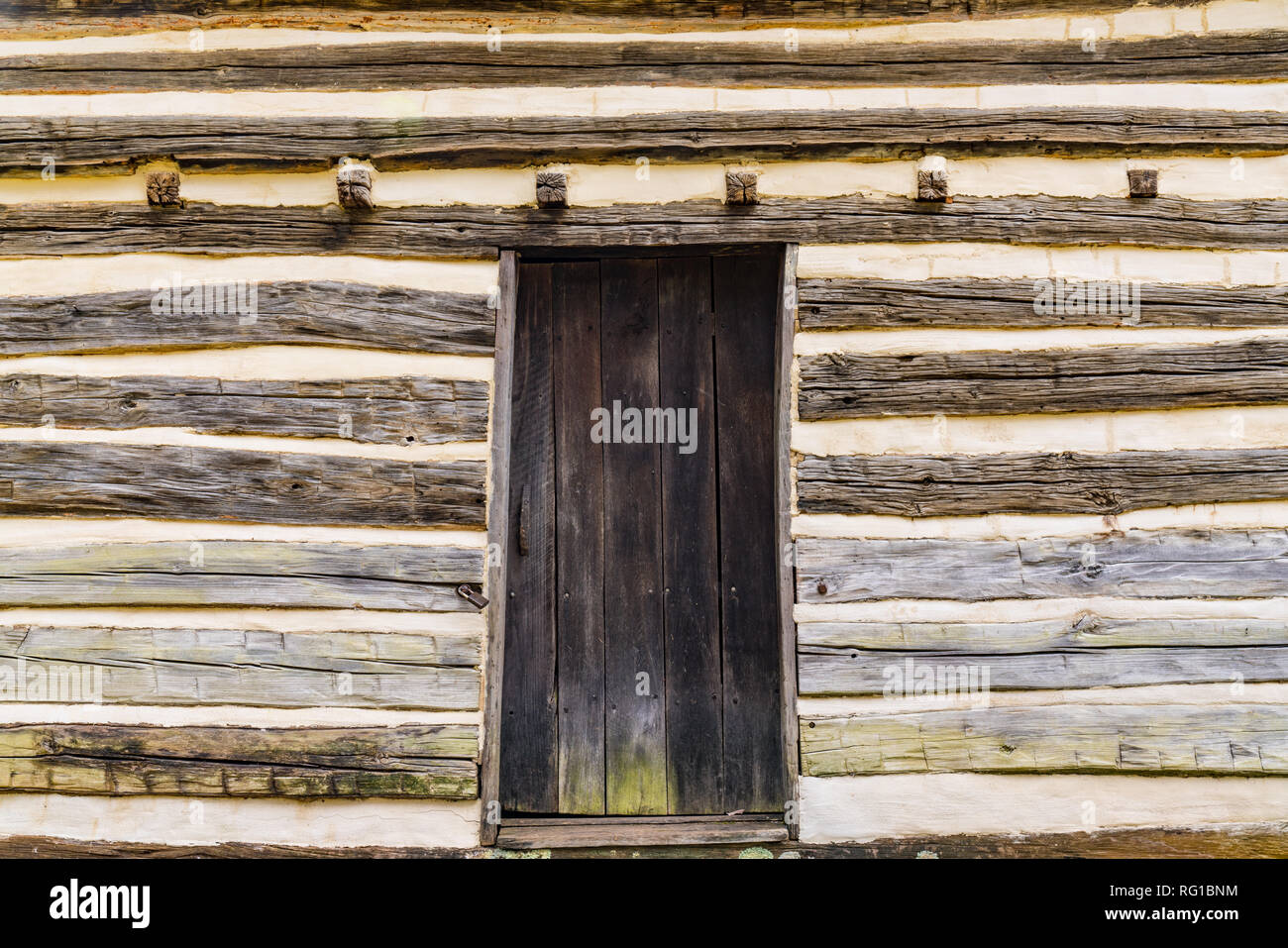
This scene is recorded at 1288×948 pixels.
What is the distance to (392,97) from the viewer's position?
314 cm

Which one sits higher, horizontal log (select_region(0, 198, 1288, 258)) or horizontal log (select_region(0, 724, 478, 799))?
horizontal log (select_region(0, 198, 1288, 258))

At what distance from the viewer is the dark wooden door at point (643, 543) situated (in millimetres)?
3199

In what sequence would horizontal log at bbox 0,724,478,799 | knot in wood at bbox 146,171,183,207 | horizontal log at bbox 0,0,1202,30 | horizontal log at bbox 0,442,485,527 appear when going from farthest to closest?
horizontal log at bbox 0,0,1202,30, knot in wood at bbox 146,171,183,207, horizontal log at bbox 0,442,485,527, horizontal log at bbox 0,724,478,799

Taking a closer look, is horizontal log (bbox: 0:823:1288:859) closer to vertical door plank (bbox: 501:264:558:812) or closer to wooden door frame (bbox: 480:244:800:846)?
wooden door frame (bbox: 480:244:800:846)

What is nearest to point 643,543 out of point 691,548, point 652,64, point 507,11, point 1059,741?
point 691,548

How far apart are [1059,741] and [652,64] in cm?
293

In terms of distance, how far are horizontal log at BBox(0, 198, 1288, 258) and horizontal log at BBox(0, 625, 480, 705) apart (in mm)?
1436

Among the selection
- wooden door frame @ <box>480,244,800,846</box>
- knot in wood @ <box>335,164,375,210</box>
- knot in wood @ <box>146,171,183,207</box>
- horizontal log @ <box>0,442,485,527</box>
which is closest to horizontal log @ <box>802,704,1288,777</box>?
wooden door frame @ <box>480,244,800,846</box>

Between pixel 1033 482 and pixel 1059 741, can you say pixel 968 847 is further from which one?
pixel 1033 482

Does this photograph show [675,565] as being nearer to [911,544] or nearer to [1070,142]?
[911,544]

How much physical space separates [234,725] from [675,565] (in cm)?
170

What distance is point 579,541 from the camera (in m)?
3.26

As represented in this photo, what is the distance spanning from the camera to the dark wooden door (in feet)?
10.5

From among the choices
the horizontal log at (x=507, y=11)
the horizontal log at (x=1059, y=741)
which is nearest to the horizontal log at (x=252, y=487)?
the horizontal log at (x=1059, y=741)
